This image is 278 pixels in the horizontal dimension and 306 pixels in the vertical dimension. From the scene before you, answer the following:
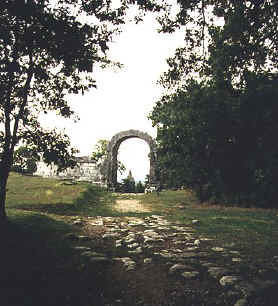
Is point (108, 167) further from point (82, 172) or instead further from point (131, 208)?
point (131, 208)

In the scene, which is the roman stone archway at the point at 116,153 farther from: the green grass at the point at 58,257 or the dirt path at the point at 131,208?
the green grass at the point at 58,257

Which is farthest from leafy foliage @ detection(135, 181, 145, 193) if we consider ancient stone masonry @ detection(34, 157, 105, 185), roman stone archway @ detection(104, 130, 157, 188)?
ancient stone masonry @ detection(34, 157, 105, 185)

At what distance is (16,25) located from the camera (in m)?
4.67

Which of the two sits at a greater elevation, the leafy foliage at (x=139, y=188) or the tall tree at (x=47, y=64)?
the tall tree at (x=47, y=64)

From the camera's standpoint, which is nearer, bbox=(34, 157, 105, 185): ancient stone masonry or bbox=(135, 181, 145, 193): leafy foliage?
bbox=(135, 181, 145, 193): leafy foliage

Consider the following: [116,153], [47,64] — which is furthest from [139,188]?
[47,64]

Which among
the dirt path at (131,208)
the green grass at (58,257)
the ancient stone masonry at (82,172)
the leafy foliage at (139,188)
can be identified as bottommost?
the green grass at (58,257)

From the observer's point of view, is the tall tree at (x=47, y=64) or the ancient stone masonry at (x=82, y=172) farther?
the ancient stone masonry at (x=82, y=172)

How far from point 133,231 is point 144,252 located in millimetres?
2028

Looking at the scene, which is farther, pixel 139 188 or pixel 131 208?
pixel 139 188

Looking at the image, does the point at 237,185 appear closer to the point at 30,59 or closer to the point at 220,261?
the point at 220,261

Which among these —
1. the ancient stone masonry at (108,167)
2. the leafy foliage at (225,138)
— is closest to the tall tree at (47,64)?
the leafy foliage at (225,138)

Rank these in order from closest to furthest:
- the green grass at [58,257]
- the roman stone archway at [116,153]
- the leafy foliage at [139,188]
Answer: the green grass at [58,257]
the roman stone archway at [116,153]
the leafy foliage at [139,188]

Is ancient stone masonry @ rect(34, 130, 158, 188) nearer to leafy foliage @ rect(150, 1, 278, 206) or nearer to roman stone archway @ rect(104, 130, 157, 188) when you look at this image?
roman stone archway @ rect(104, 130, 157, 188)
